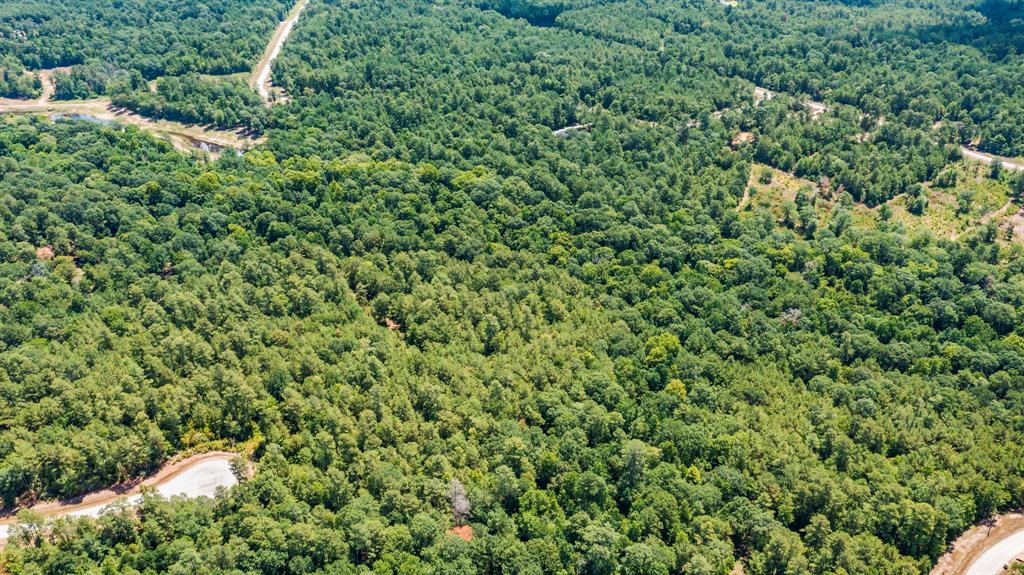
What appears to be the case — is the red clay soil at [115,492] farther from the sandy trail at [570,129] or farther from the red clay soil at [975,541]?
the sandy trail at [570,129]

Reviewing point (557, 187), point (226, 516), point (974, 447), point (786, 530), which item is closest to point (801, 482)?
point (786, 530)

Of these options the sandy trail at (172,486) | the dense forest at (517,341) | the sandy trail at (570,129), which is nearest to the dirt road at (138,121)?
the dense forest at (517,341)

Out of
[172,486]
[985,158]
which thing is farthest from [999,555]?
[985,158]

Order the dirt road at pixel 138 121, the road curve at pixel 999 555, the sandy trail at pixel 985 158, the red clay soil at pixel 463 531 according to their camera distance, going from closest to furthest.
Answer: the road curve at pixel 999 555 → the red clay soil at pixel 463 531 → the sandy trail at pixel 985 158 → the dirt road at pixel 138 121

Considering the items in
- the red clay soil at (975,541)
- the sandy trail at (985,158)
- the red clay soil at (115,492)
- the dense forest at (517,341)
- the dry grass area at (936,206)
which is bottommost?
the red clay soil at (115,492)

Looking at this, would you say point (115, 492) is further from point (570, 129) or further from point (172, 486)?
point (570, 129)

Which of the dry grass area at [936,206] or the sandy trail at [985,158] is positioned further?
the sandy trail at [985,158]

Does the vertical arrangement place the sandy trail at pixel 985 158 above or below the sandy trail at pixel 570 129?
above

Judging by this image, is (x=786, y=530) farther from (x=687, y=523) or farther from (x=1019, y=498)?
(x=1019, y=498)

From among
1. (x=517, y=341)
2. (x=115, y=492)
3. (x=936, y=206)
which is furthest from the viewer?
(x=936, y=206)
